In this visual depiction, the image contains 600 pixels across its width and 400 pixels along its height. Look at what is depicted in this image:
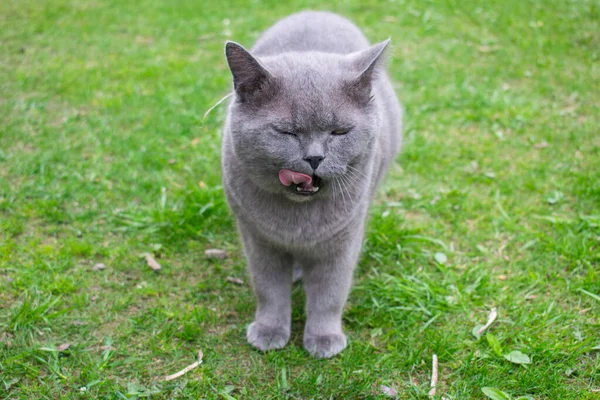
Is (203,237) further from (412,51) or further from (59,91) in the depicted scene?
(412,51)

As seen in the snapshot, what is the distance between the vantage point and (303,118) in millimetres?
2016

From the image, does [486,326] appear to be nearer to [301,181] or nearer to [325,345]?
[325,345]

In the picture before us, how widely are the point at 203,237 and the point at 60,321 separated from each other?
87 centimetres

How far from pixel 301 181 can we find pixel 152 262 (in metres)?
1.22

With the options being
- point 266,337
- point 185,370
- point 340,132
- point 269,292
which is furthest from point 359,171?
point 185,370

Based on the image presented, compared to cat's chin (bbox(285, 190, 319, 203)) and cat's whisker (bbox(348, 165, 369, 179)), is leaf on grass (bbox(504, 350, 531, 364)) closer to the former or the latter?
cat's whisker (bbox(348, 165, 369, 179))

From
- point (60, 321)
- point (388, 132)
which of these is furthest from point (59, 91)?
point (388, 132)

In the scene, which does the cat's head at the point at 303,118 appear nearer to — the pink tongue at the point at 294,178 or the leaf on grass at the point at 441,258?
the pink tongue at the point at 294,178

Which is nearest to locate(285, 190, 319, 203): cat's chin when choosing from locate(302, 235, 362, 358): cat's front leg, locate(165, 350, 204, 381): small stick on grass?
locate(302, 235, 362, 358): cat's front leg

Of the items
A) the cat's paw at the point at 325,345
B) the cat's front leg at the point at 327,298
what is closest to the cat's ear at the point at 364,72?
the cat's front leg at the point at 327,298

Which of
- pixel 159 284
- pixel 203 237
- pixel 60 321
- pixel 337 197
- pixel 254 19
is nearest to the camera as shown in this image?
pixel 337 197

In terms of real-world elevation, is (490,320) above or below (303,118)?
below

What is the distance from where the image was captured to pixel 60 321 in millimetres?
2543

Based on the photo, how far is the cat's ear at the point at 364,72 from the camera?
2.13 meters
